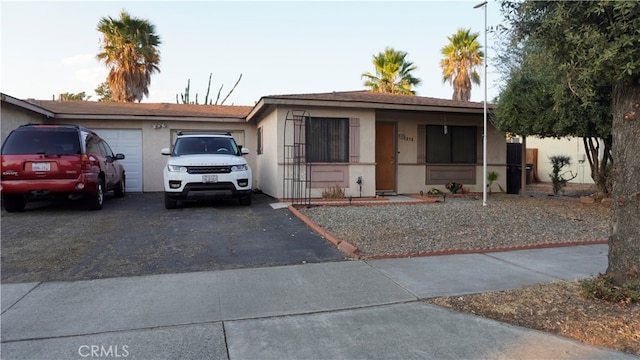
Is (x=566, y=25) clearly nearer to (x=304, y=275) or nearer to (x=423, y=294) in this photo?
(x=423, y=294)

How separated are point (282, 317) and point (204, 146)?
7.68 meters

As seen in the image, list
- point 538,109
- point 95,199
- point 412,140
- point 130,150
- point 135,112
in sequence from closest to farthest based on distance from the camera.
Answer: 1. point 95,199
2. point 538,109
3. point 412,140
4. point 135,112
5. point 130,150

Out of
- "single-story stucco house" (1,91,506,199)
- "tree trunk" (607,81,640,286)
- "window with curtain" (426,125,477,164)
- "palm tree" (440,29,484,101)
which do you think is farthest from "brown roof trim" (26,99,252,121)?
"palm tree" (440,29,484,101)

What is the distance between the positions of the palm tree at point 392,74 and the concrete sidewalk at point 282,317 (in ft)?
71.4

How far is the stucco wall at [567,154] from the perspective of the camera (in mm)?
21594

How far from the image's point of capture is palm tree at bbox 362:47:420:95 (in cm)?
2614

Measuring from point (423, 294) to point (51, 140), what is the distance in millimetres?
8974

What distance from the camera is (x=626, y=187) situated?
4270mm

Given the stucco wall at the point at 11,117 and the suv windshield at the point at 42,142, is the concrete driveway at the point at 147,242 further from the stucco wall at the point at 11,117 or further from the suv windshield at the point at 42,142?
the stucco wall at the point at 11,117

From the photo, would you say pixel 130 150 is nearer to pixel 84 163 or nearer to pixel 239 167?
pixel 84 163

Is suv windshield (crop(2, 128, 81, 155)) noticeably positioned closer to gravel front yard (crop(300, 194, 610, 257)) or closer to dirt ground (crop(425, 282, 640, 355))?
gravel front yard (crop(300, 194, 610, 257))

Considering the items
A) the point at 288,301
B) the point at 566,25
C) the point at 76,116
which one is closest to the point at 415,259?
the point at 288,301

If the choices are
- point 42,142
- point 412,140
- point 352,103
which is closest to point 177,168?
point 42,142

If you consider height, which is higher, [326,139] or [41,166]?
[326,139]
